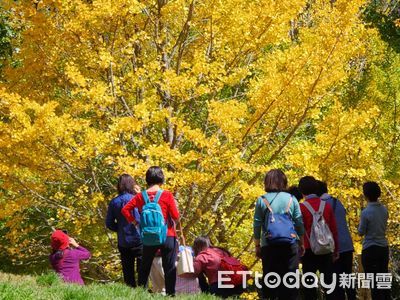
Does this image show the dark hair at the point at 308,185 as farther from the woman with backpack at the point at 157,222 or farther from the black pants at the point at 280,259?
the woman with backpack at the point at 157,222

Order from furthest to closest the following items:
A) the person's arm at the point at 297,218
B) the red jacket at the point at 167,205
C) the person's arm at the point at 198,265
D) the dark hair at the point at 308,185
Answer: the person's arm at the point at 198,265, the dark hair at the point at 308,185, the red jacket at the point at 167,205, the person's arm at the point at 297,218

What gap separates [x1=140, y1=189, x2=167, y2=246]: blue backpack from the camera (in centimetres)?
656

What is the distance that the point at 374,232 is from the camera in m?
7.61

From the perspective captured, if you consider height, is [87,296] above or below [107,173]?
below

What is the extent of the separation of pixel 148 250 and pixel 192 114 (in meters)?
5.98

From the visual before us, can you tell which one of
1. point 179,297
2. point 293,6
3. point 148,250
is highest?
point 293,6

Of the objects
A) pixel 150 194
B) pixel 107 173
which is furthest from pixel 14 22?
pixel 150 194

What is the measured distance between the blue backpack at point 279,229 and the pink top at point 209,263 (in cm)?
137

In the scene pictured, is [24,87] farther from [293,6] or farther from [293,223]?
[293,223]

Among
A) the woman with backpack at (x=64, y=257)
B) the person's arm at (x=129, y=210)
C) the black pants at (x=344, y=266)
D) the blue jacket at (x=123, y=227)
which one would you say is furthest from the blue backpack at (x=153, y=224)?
the black pants at (x=344, y=266)

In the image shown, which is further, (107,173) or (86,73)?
(107,173)

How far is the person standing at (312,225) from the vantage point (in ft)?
22.3

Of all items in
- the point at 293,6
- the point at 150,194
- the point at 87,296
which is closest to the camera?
the point at 87,296

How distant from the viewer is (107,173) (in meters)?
12.7
